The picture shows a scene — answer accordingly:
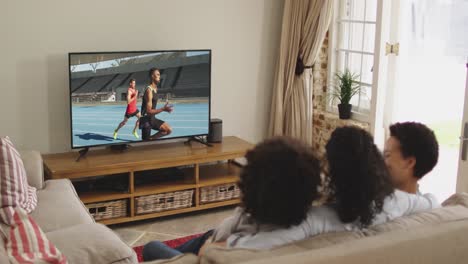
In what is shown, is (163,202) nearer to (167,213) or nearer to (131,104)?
(167,213)

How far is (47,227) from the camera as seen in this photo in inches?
127

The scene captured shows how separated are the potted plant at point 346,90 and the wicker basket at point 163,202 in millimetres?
1407

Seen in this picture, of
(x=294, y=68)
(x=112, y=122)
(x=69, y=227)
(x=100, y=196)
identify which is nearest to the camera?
(x=69, y=227)

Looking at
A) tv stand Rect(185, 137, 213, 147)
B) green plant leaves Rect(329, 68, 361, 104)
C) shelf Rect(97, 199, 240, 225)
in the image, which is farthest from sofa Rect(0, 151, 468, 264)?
green plant leaves Rect(329, 68, 361, 104)

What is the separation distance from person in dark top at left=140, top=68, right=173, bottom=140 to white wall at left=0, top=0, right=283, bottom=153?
35cm

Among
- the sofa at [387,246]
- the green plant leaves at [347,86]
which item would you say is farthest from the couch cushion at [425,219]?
the green plant leaves at [347,86]

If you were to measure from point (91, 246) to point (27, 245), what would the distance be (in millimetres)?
546

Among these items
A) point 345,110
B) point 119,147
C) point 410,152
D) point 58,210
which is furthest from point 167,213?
point 410,152

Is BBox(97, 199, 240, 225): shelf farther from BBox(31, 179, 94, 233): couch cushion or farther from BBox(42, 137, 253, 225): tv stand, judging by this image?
BBox(31, 179, 94, 233): couch cushion

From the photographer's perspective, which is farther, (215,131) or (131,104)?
(215,131)

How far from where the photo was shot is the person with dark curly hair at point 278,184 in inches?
70.4

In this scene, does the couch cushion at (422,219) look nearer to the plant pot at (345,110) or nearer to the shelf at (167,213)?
the shelf at (167,213)

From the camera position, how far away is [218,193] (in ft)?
15.3

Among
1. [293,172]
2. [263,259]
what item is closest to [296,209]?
[293,172]
